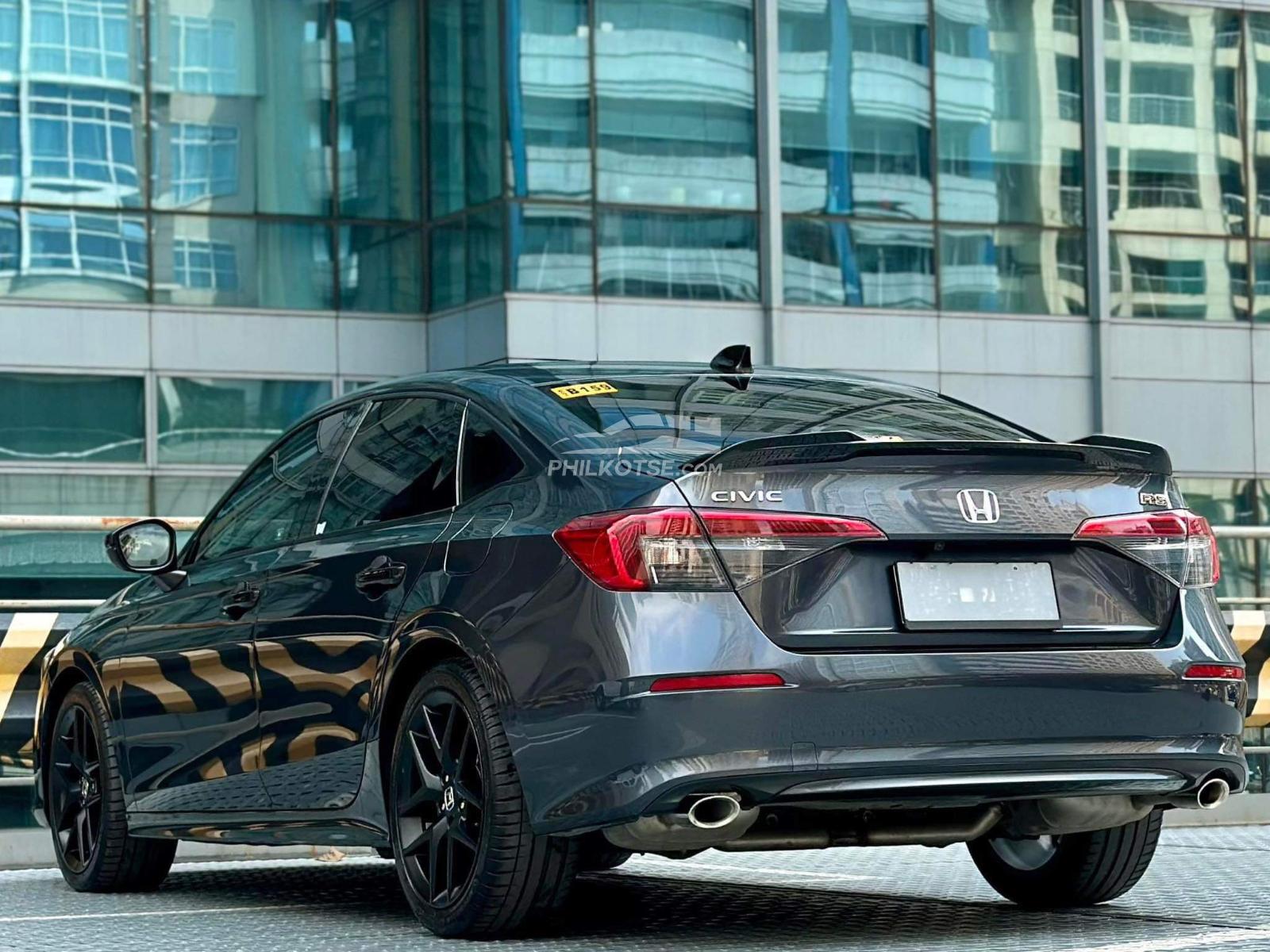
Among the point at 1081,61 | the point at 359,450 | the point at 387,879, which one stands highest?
the point at 1081,61

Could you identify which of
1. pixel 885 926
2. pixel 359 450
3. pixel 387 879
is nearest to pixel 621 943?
pixel 885 926

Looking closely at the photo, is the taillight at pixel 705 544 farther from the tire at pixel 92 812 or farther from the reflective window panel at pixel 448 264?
the reflective window panel at pixel 448 264

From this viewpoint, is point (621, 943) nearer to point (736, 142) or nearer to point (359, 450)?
point (359, 450)

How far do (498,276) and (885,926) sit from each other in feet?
68.9

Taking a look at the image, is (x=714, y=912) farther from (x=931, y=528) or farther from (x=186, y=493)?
(x=186, y=493)

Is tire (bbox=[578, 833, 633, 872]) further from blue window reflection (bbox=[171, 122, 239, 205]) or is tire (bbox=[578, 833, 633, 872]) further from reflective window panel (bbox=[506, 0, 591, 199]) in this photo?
blue window reflection (bbox=[171, 122, 239, 205])

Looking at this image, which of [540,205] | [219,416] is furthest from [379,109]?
[219,416]

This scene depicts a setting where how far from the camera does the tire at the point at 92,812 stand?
7637 mm

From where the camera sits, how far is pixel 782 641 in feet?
17.4

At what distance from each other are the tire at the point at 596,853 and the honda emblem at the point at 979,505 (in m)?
1.12

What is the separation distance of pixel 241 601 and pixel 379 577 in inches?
34.8

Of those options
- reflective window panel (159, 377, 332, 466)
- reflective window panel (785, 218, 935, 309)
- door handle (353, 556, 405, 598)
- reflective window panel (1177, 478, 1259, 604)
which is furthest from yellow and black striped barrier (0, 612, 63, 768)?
reflective window panel (1177, 478, 1259, 604)

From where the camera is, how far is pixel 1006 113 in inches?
1152

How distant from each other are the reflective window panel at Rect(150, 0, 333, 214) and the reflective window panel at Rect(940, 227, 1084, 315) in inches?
270
